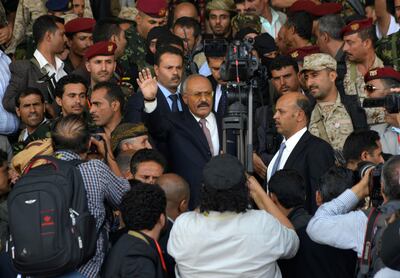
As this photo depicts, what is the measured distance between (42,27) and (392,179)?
5621 millimetres

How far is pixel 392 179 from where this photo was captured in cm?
671

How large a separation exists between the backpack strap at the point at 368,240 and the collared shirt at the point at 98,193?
1.65 meters

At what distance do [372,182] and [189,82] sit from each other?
3.13 metres

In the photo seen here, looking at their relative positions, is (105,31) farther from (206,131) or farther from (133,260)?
(133,260)

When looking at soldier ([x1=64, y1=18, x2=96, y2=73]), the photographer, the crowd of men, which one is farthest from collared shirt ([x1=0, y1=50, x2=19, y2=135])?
the photographer

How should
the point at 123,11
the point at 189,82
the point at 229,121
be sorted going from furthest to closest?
1. the point at 123,11
2. the point at 189,82
3. the point at 229,121

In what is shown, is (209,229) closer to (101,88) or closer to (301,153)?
(301,153)

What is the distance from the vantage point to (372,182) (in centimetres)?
713

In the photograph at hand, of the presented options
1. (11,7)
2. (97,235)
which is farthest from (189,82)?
(11,7)

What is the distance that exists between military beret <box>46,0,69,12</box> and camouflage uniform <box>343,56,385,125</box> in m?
3.44

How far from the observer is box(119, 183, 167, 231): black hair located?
716 centimetres

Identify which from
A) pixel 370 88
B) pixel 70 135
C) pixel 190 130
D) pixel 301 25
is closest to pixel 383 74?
pixel 370 88

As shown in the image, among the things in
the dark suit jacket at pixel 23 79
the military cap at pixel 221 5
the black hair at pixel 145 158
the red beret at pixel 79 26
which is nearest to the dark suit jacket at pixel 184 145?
the black hair at pixel 145 158

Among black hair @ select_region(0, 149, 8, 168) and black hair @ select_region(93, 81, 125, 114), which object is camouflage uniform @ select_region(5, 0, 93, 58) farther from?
black hair @ select_region(0, 149, 8, 168)
